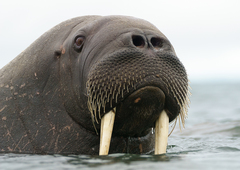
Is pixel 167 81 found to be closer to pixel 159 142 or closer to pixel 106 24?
pixel 159 142

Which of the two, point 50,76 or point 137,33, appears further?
point 50,76

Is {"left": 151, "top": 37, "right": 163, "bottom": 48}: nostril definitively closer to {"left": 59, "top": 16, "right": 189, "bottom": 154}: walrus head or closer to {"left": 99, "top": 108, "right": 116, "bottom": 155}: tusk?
{"left": 59, "top": 16, "right": 189, "bottom": 154}: walrus head

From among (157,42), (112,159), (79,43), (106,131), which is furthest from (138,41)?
(112,159)

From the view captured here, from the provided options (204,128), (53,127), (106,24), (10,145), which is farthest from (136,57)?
(204,128)

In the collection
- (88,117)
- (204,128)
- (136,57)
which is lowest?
(204,128)

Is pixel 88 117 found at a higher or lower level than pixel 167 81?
lower

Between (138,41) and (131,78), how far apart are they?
60cm

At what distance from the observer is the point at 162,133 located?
18.0 ft

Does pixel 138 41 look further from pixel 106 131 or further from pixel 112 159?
pixel 112 159

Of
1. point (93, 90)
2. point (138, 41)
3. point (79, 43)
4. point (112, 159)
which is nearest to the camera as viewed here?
point (112, 159)

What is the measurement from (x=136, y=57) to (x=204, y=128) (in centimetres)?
784

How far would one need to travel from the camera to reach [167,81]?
5.25m

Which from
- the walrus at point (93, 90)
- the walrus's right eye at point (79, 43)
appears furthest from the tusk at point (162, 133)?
the walrus's right eye at point (79, 43)

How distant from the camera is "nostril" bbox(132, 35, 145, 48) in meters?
5.35
